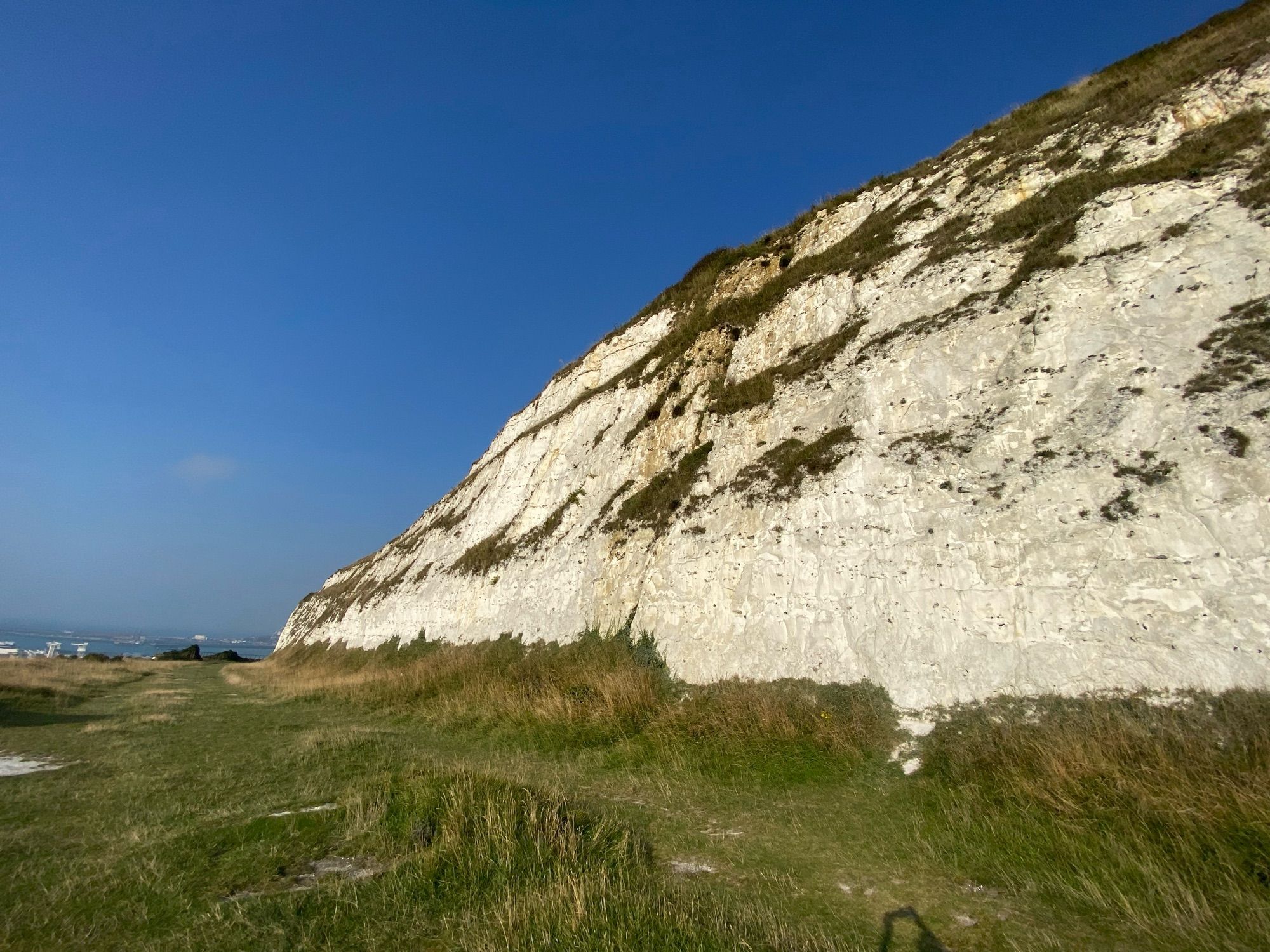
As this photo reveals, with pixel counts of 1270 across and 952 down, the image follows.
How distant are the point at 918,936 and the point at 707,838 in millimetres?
2817

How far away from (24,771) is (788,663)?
45.1 feet

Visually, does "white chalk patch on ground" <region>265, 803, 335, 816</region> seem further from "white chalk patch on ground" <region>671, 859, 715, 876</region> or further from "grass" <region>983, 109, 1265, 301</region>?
"grass" <region>983, 109, 1265, 301</region>

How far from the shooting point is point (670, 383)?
24.9 m

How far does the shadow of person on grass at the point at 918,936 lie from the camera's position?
5.17 m

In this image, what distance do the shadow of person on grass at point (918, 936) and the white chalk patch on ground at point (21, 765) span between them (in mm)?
13627

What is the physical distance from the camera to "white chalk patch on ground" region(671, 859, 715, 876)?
22.0 ft

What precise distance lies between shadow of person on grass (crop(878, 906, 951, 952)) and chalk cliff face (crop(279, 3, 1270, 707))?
4.53m

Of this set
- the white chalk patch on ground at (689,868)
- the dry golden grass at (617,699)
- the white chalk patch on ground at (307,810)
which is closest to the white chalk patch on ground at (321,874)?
the white chalk patch on ground at (307,810)

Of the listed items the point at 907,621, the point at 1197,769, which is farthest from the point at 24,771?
the point at 1197,769

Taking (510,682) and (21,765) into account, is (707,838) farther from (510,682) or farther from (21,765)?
(21,765)

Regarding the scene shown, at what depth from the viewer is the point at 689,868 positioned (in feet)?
22.5

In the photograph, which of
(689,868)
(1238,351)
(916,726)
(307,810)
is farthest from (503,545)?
(1238,351)

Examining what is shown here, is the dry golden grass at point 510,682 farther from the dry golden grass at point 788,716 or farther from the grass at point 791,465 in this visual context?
the grass at point 791,465

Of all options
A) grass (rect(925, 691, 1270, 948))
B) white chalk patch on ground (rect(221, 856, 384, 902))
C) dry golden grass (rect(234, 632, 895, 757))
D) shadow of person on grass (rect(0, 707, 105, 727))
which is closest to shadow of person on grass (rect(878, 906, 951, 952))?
grass (rect(925, 691, 1270, 948))
